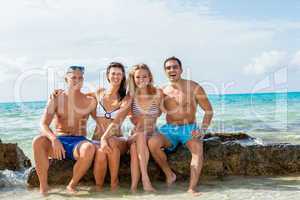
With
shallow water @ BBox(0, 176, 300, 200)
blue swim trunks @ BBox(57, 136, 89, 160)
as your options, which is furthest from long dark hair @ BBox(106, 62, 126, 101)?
shallow water @ BBox(0, 176, 300, 200)

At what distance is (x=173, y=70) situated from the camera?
19.4 ft

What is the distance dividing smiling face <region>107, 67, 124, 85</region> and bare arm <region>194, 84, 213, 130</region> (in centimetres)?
123

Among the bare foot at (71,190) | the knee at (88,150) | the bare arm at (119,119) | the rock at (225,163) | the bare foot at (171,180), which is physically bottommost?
the bare foot at (71,190)

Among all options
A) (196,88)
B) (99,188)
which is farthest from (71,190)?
Result: (196,88)

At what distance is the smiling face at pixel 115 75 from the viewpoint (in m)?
5.54

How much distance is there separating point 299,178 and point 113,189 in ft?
9.32

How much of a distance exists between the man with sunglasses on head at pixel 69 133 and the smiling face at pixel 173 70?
122cm

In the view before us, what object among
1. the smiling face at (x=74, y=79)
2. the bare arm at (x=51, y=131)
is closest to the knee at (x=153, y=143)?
the bare arm at (x=51, y=131)

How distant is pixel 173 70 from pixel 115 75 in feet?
3.04

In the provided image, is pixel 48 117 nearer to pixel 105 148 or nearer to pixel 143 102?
pixel 105 148

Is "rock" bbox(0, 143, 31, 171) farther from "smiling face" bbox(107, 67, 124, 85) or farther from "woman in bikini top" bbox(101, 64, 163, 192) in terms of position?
"smiling face" bbox(107, 67, 124, 85)

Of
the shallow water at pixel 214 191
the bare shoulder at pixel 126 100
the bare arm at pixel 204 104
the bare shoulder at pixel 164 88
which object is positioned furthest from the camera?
the bare shoulder at pixel 164 88

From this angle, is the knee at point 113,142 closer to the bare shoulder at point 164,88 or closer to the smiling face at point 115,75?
the smiling face at point 115,75

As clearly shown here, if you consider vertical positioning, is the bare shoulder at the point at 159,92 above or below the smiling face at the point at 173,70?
below
